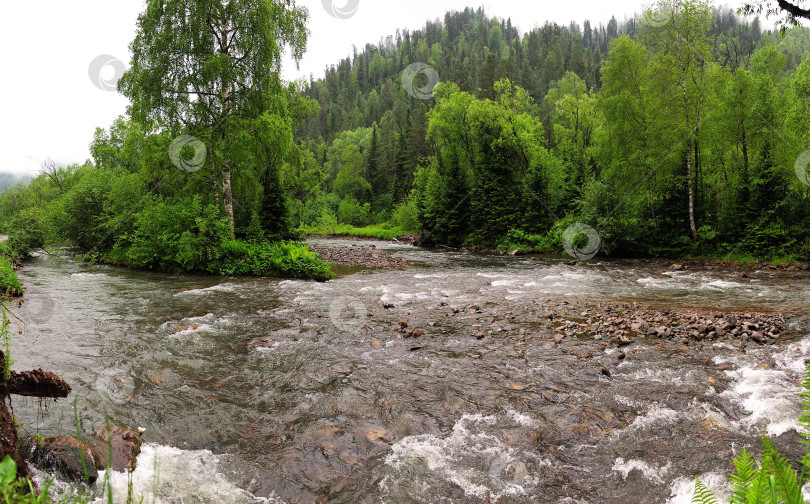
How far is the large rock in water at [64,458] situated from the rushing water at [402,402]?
30 cm

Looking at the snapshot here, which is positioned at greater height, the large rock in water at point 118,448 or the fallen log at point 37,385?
the fallen log at point 37,385

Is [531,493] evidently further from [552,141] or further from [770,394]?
[552,141]

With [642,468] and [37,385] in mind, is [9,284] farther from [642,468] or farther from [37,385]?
[642,468]

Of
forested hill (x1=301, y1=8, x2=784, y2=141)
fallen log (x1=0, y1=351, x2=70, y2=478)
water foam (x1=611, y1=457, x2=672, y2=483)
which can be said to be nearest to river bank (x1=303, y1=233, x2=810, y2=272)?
water foam (x1=611, y1=457, x2=672, y2=483)

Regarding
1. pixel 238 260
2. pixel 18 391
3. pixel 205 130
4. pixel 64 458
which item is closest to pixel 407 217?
pixel 205 130

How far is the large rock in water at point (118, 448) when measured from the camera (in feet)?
14.0

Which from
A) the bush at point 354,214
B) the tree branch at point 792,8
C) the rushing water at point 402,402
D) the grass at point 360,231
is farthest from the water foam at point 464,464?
the bush at point 354,214

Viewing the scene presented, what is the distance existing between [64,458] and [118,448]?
54cm

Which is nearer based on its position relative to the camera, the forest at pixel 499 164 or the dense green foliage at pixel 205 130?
the dense green foliage at pixel 205 130

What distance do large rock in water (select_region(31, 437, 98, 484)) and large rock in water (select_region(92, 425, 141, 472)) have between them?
0.09 m

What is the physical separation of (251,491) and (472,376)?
3.91 meters

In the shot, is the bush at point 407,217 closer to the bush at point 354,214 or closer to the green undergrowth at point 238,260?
the bush at point 354,214

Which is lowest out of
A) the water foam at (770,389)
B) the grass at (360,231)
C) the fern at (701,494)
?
the water foam at (770,389)

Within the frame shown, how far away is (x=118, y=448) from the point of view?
4.49 meters
